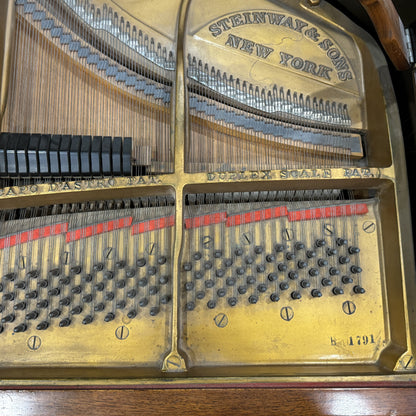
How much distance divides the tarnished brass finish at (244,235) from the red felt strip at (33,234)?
0.03 m

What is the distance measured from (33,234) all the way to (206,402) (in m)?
1.35

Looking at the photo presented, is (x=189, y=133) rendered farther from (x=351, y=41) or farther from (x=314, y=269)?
(x=351, y=41)

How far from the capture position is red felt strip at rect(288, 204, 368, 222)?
234 cm

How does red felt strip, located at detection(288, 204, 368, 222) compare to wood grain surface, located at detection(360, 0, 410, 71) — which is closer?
wood grain surface, located at detection(360, 0, 410, 71)

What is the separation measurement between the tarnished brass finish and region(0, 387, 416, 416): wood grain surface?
2.3 inches

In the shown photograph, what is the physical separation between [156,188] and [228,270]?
61 centimetres

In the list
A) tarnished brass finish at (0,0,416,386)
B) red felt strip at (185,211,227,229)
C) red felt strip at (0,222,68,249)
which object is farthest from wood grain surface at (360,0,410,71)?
red felt strip at (0,222,68,249)

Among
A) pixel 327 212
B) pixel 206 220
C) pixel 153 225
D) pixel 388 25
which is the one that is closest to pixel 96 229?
pixel 153 225

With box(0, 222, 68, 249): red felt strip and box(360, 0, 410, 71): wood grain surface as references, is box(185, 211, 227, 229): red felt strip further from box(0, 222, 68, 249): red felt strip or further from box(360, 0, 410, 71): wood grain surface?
box(360, 0, 410, 71): wood grain surface

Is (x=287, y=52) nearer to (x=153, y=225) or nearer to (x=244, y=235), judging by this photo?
(x=244, y=235)

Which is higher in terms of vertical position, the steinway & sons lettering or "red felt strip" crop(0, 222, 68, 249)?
the steinway & sons lettering

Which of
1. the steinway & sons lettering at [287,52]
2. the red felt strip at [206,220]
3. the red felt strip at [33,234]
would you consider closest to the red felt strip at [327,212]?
the red felt strip at [206,220]

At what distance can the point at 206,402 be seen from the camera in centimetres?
189

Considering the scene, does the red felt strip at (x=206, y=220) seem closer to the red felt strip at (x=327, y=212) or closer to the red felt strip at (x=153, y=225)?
the red felt strip at (x=153, y=225)
